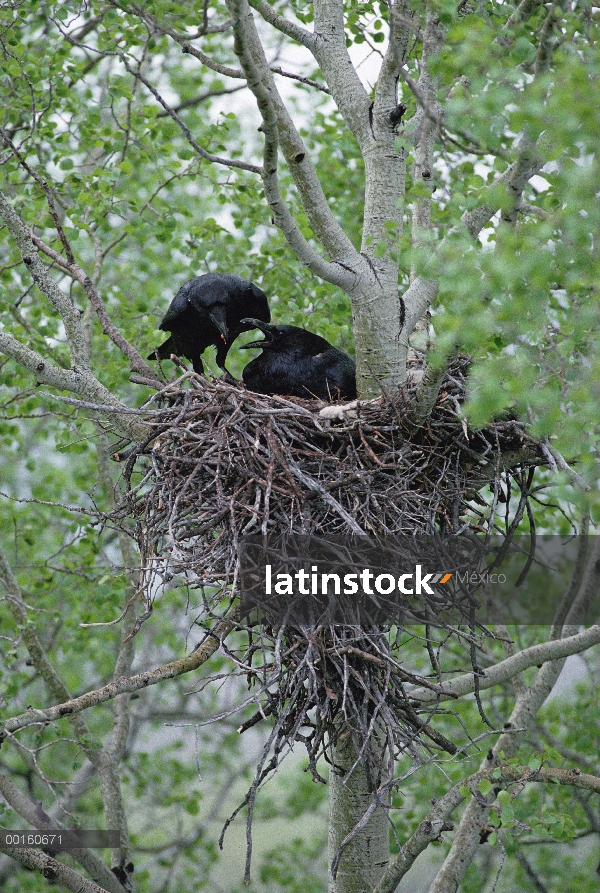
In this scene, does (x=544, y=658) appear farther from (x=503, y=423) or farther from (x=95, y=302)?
(x=95, y=302)

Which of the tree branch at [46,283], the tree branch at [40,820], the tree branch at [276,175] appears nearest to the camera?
the tree branch at [276,175]

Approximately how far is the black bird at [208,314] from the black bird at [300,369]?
0.24 meters

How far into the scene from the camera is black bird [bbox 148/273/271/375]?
490 cm

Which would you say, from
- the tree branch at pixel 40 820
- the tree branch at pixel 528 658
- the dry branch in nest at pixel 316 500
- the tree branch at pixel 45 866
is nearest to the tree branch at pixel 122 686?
the dry branch in nest at pixel 316 500

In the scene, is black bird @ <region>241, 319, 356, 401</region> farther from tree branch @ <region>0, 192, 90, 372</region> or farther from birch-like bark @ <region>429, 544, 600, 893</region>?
birch-like bark @ <region>429, 544, 600, 893</region>

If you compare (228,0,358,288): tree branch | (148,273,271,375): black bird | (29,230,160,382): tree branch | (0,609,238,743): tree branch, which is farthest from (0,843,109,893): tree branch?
(228,0,358,288): tree branch

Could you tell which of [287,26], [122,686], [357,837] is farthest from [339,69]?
[357,837]

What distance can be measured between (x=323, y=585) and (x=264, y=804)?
6618 millimetres

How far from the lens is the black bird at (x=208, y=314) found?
16.1ft

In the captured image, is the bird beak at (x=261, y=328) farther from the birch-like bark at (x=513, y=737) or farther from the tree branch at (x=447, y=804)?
the tree branch at (x=447, y=804)

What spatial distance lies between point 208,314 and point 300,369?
2.30 feet

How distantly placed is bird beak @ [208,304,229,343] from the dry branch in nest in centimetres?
100

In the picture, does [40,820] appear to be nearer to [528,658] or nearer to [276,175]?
[528,658]

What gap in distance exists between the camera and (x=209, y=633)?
123 inches
